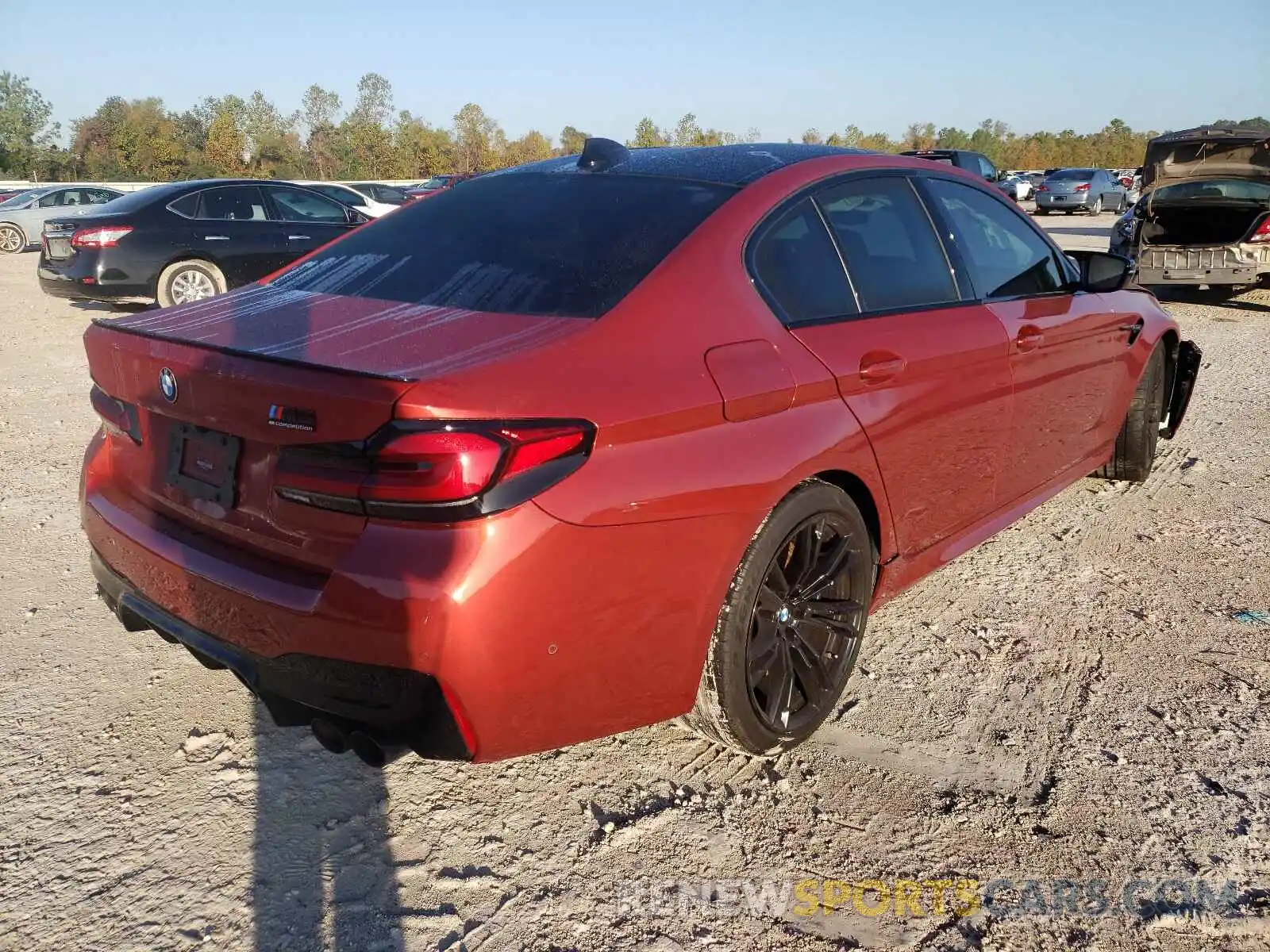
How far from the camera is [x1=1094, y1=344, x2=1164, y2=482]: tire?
15.5 ft

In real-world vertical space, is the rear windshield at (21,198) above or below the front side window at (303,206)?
above

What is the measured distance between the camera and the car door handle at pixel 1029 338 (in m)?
3.47

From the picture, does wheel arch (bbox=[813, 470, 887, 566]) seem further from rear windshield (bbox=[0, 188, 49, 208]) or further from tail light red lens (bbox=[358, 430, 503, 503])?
rear windshield (bbox=[0, 188, 49, 208])

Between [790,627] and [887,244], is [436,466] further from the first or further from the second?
[887,244]

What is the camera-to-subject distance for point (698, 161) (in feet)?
10.0

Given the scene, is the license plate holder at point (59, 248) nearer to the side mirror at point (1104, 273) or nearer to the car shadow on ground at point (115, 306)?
the car shadow on ground at point (115, 306)

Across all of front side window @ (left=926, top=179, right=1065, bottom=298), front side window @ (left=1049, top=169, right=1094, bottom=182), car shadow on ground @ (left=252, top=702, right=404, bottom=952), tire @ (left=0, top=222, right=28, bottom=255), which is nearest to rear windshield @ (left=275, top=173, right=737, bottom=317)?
front side window @ (left=926, top=179, right=1065, bottom=298)

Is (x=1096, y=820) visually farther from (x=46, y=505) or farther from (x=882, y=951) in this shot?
(x=46, y=505)

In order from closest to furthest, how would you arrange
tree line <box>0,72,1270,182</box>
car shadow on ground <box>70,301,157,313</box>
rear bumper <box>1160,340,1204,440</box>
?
rear bumper <box>1160,340,1204,440</box>, car shadow on ground <box>70,301,157,313</box>, tree line <box>0,72,1270,182</box>

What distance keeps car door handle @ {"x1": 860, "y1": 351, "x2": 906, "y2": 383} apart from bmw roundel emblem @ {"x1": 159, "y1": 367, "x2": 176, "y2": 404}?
1773 millimetres

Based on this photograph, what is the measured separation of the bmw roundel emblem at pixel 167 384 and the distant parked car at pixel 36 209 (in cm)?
2328

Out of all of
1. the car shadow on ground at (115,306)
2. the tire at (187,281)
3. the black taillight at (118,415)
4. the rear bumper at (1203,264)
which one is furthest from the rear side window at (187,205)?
the rear bumper at (1203,264)

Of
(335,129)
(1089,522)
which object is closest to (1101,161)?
(335,129)

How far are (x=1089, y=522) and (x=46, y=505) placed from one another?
16.4 feet
